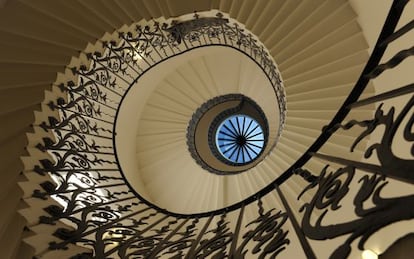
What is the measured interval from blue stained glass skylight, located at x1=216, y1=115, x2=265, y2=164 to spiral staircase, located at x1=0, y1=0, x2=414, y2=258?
3.75 meters

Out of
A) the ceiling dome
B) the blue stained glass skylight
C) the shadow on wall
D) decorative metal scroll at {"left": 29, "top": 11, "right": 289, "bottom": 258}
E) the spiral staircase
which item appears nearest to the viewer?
the shadow on wall

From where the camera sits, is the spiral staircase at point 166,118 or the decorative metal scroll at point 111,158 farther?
the decorative metal scroll at point 111,158

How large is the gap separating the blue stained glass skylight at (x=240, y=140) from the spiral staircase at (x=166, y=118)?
3.75m

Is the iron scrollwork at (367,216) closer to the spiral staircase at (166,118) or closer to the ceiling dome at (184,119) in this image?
the spiral staircase at (166,118)

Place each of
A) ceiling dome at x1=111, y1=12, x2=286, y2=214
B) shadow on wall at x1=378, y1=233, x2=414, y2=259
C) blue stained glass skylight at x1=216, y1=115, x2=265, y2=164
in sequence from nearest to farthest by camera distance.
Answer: shadow on wall at x1=378, y1=233, x2=414, y2=259 < ceiling dome at x1=111, y1=12, x2=286, y2=214 < blue stained glass skylight at x1=216, y1=115, x2=265, y2=164

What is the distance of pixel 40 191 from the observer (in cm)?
324

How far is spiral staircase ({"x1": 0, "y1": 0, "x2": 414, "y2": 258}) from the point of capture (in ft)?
6.46

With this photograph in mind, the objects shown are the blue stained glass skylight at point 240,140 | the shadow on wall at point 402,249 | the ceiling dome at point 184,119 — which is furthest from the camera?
the blue stained glass skylight at point 240,140

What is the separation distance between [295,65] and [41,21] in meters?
4.33

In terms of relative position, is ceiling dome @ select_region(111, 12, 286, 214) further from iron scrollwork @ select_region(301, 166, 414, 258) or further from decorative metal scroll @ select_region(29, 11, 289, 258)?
iron scrollwork @ select_region(301, 166, 414, 258)

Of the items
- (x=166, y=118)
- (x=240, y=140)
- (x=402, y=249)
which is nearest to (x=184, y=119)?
(x=166, y=118)

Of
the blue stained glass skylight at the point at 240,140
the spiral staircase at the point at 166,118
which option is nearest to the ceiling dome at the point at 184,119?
the spiral staircase at the point at 166,118

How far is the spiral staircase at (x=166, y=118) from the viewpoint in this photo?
1968 mm

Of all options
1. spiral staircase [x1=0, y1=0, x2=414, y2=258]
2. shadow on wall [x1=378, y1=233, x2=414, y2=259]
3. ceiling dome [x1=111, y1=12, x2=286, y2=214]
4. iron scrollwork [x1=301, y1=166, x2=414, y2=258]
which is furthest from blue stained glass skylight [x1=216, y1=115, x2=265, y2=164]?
shadow on wall [x1=378, y1=233, x2=414, y2=259]
